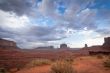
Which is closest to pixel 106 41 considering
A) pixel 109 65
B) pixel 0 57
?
pixel 0 57

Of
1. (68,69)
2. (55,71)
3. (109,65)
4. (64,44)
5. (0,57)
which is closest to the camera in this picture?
(68,69)

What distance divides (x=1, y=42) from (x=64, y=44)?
46.4 m

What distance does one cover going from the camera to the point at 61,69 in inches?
314

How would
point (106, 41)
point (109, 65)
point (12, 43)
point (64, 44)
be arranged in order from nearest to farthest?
1. point (109, 65)
2. point (106, 41)
3. point (12, 43)
4. point (64, 44)

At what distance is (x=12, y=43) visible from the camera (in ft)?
222

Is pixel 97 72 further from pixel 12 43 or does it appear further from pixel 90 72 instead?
pixel 12 43

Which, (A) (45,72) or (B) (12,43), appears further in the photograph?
(B) (12,43)

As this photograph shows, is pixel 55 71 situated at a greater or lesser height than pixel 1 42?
lesser

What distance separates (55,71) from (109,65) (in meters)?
4.45

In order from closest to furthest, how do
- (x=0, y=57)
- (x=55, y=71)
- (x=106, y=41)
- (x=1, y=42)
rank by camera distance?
(x=55, y=71) < (x=0, y=57) < (x=106, y=41) < (x=1, y=42)

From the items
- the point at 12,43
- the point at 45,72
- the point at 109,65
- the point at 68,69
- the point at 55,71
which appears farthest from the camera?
the point at 12,43

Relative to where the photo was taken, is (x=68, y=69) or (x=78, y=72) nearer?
(x=68, y=69)

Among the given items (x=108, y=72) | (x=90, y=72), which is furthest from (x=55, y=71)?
(x=108, y=72)

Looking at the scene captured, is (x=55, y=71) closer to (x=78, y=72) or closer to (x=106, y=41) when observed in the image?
(x=78, y=72)
